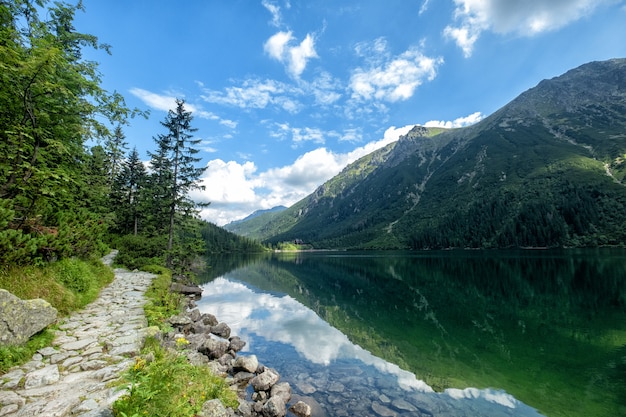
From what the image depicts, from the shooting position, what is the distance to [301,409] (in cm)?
1149

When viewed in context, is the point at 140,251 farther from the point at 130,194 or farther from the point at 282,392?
the point at 282,392

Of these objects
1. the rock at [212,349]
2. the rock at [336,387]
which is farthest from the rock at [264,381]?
the rock at [212,349]

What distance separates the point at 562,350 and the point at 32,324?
26.8 meters

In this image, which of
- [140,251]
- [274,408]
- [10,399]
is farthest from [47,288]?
[140,251]

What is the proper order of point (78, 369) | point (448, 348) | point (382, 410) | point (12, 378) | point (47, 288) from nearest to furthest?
point (12, 378) → point (78, 369) → point (382, 410) → point (47, 288) → point (448, 348)

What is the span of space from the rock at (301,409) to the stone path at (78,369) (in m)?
6.24

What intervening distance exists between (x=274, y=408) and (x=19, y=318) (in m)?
8.87

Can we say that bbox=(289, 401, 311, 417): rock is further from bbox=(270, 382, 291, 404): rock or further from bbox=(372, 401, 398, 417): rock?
bbox=(372, 401, 398, 417): rock

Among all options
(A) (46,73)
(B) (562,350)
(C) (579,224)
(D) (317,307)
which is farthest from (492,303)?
(C) (579,224)

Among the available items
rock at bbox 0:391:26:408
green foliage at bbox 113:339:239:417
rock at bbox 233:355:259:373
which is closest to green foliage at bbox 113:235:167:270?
rock at bbox 233:355:259:373

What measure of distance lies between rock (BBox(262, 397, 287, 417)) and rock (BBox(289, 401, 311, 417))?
0.43 meters

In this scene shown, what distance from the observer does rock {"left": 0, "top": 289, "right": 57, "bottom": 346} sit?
874 cm

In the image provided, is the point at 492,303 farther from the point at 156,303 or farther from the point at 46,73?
the point at 46,73

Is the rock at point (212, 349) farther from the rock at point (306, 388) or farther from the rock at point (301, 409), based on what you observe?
the rock at point (301, 409)
